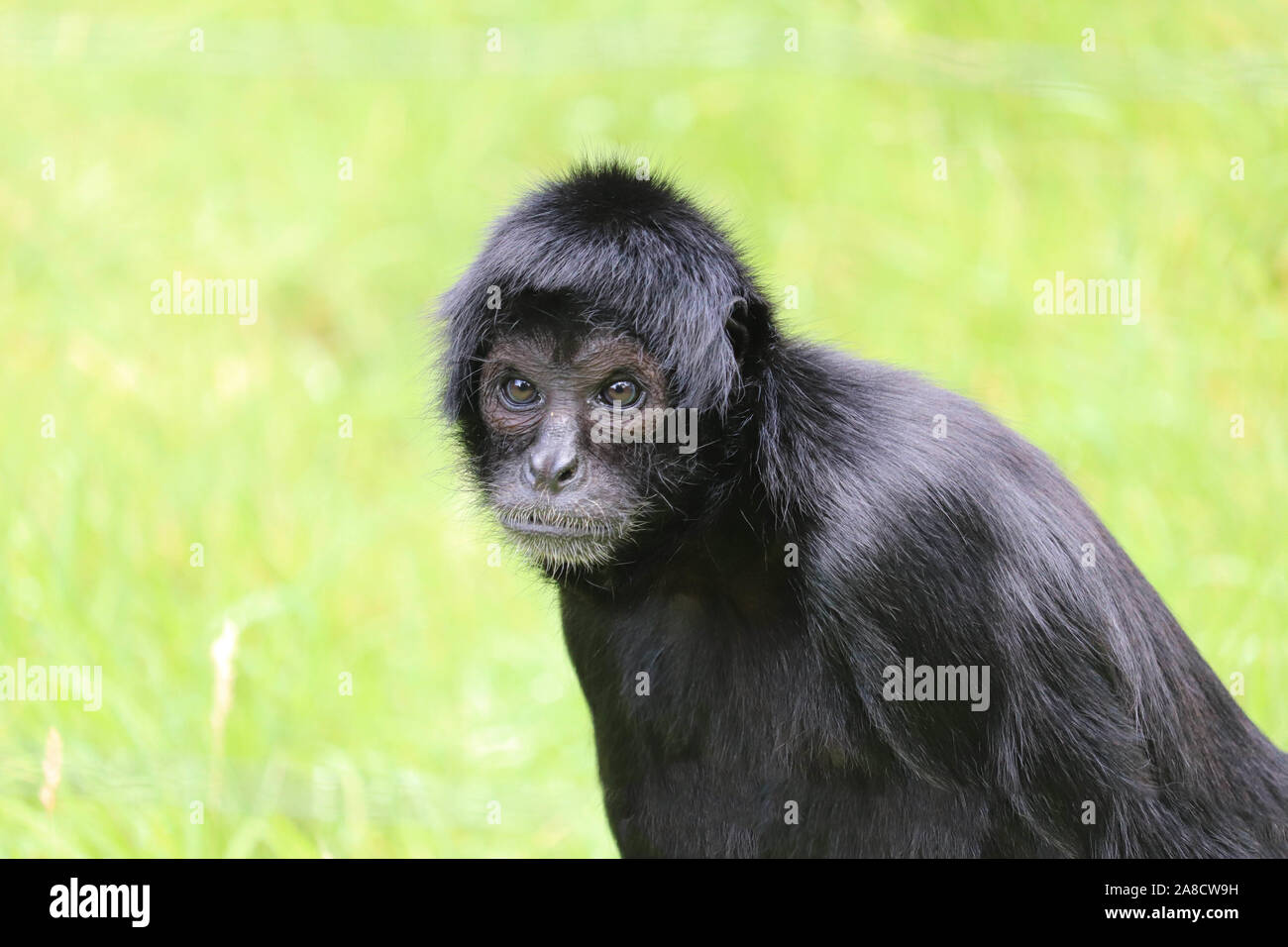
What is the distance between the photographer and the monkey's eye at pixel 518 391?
4.98 metres

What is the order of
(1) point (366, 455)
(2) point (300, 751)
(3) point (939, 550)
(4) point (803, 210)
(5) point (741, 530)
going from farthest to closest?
(4) point (803, 210) → (1) point (366, 455) → (2) point (300, 751) → (5) point (741, 530) → (3) point (939, 550)

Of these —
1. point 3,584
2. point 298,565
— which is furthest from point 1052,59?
point 3,584

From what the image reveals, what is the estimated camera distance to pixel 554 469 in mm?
4812

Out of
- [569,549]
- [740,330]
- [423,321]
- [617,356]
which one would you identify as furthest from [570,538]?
[423,321]

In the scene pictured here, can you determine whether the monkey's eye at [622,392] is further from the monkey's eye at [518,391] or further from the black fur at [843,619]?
the monkey's eye at [518,391]

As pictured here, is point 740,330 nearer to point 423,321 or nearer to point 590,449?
point 590,449

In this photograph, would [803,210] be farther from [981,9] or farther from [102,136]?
[102,136]

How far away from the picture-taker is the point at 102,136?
11.0 meters

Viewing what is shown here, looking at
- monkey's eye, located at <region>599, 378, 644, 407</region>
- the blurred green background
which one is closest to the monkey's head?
monkey's eye, located at <region>599, 378, 644, 407</region>

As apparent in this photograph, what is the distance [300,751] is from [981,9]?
7258 mm

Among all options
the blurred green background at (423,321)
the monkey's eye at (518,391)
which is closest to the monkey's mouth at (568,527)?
the monkey's eye at (518,391)

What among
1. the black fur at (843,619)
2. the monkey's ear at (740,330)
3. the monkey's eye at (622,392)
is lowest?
the black fur at (843,619)

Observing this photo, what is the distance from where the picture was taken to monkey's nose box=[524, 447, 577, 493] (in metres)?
4.82

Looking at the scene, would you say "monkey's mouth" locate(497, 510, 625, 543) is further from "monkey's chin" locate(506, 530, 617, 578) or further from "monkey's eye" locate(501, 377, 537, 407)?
"monkey's eye" locate(501, 377, 537, 407)
